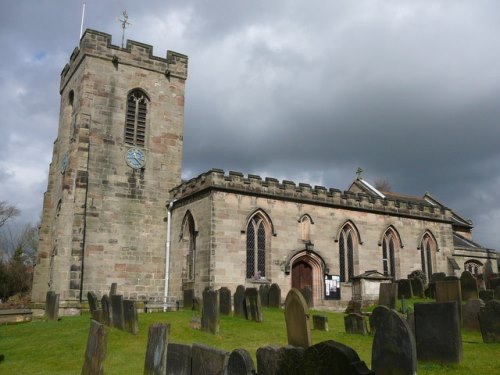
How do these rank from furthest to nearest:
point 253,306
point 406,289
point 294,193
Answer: point 294,193
point 406,289
point 253,306

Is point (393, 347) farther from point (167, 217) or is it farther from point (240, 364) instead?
point (167, 217)

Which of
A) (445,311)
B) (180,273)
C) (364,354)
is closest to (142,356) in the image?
(364,354)

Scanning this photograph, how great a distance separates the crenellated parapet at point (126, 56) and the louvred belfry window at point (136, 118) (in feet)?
5.53

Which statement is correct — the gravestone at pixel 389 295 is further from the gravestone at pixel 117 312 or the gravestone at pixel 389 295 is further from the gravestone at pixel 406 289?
the gravestone at pixel 117 312

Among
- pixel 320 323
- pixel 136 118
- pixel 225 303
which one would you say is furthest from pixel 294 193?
pixel 320 323

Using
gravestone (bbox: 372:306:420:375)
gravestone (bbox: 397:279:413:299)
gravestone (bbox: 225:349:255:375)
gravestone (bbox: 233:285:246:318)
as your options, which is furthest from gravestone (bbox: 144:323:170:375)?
gravestone (bbox: 397:279:413:299)

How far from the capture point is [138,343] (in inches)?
501

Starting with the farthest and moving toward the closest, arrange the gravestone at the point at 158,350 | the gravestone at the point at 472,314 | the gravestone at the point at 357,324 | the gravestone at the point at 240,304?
the gravestone at the point at 240,304 → the gravestone at the point at 357,324 → the gravestone at the point at 472,314 → the gravestone at the point at 158,350

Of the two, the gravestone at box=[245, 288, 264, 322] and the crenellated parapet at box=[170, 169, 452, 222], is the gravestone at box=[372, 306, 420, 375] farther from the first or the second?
the crenellated parapet at box=[170, 169, 452, 222]

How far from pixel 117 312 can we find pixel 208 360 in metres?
8.52

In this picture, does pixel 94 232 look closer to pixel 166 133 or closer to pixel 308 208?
pixel 166 133

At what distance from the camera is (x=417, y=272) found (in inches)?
1005

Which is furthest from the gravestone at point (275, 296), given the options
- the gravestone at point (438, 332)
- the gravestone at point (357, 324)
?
the gravestone at point (438, 332)

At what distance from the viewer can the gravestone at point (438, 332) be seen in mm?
8625
